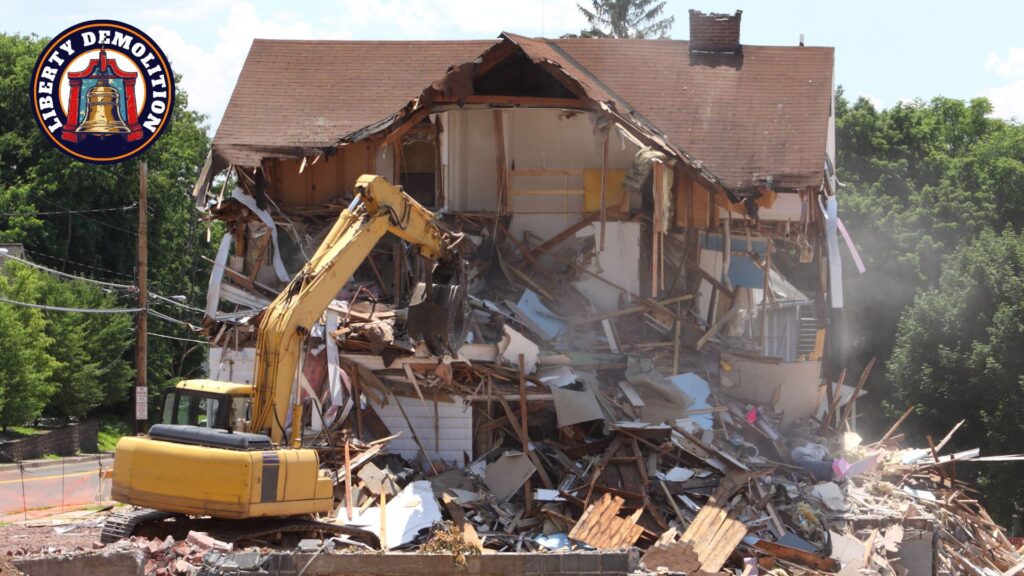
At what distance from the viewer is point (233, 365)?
22125mm

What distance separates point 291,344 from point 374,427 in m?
5.03

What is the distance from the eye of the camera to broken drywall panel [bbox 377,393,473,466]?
20781 millimetres

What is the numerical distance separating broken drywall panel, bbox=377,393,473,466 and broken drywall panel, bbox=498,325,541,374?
1.02 m

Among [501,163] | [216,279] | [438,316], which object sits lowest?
[438,316]

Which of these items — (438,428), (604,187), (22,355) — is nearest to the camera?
(438,428)

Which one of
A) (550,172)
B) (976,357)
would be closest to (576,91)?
(550,172)

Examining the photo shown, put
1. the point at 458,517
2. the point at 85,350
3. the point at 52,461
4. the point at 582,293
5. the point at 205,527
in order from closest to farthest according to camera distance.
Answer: the point at 205,527, the point at 458,517, the point at 582,293, the point at 52,461, the point at 85,350

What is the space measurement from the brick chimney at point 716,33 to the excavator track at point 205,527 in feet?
49.1

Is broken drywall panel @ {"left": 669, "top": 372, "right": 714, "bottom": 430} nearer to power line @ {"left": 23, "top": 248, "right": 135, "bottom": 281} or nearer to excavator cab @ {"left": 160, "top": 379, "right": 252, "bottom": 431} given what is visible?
excavator cab @ {"left": 160, "top": 379, "right": 252, "bottom": 431}

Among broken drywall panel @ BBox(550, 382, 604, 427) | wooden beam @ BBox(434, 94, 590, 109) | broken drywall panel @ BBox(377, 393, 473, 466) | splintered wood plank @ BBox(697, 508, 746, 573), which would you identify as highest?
wooden beam @ BBox(434, 94, 590, 109)

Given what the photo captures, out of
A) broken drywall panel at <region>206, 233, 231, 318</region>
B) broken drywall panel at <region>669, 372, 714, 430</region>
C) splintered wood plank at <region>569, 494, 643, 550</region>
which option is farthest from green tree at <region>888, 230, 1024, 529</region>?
broken drywall panel at <region>206, 233, 231, 318</region>

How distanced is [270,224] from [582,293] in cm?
562

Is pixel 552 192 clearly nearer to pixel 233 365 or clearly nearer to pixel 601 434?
pixel 601 434

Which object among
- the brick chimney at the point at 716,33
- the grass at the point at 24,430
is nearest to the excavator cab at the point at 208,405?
the brick chimney at the point at 716,33
